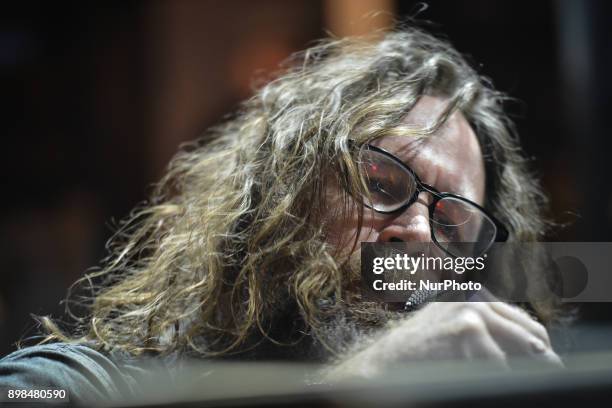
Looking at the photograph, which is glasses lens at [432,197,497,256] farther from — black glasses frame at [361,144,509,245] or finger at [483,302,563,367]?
finger at [483,302,563,367]

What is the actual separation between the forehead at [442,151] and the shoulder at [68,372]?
0.70 meters

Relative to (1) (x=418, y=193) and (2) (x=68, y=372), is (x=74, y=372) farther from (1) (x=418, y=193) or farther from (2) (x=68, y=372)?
(1) (x=418, y=193)

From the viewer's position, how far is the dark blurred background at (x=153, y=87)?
2900 millimetres

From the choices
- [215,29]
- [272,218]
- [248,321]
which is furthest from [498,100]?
[215,29]

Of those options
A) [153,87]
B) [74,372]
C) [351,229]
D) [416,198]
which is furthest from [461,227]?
[153,87]

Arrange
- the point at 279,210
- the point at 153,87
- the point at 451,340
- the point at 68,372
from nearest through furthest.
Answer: the point at 451,340 < the point at 68,372 < the point at 279,210 < the point at 153,87

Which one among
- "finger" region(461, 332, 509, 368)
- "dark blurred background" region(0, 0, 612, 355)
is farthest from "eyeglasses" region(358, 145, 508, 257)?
"dark blurred background" region(0, 0, 612, 355)

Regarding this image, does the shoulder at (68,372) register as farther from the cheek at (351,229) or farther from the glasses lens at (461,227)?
the glasses lens at (461,227)

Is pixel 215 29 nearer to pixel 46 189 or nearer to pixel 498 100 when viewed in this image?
pixel 46 189

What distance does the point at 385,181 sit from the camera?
140 centimetres

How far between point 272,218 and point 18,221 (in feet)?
7.70

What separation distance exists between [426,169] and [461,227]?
0.14 meters

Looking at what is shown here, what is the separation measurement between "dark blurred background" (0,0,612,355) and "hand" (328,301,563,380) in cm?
156

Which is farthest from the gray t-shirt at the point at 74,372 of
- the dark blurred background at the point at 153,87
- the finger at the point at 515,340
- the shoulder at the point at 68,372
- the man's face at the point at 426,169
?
the dark blurred background at the point at 153,87
